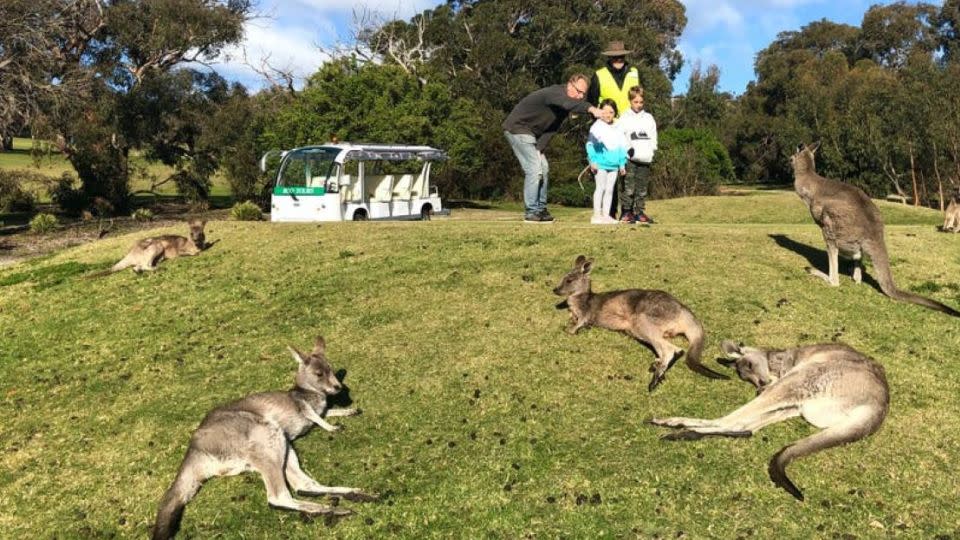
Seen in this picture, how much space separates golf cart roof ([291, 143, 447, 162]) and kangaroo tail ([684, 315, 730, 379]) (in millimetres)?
13202

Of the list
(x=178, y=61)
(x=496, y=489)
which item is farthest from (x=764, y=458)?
(x=178, y=61)

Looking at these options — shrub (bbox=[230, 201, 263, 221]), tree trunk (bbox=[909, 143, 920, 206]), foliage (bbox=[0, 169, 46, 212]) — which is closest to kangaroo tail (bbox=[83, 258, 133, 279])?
shrub (bbox=[230, 201, 263, 221])

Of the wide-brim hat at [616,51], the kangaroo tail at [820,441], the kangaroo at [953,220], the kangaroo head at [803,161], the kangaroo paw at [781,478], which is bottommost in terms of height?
the kangaroo paw at [781,478]

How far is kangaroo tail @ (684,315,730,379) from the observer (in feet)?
21.7

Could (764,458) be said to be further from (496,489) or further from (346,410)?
(346,410)

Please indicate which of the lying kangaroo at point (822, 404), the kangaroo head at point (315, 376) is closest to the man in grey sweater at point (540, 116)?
the kangaroo head at point (315, 376)

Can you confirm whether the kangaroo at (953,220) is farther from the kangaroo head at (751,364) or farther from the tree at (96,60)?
the tree at (96,60)

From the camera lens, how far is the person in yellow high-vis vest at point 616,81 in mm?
12000

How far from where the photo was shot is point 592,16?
5828cm

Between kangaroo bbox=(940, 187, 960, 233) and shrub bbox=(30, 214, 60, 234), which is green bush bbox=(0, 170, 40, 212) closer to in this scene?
shrub bbox=(30, 214, 60, 234)

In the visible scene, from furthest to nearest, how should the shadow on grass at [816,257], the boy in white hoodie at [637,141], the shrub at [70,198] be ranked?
1. the shrub at [70,198]
2. the boy in white hoodie at [637,141]
3. the shadow on grass at [816,257]

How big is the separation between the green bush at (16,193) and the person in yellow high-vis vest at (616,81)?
1162 inches

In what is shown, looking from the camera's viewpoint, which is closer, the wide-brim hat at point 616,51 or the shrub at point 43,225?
the wide-brim hat at point 616,51

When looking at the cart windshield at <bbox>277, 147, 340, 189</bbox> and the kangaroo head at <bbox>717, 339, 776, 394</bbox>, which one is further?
the cart windshield at <bbox>277, 147, 340, 189</bbox>
